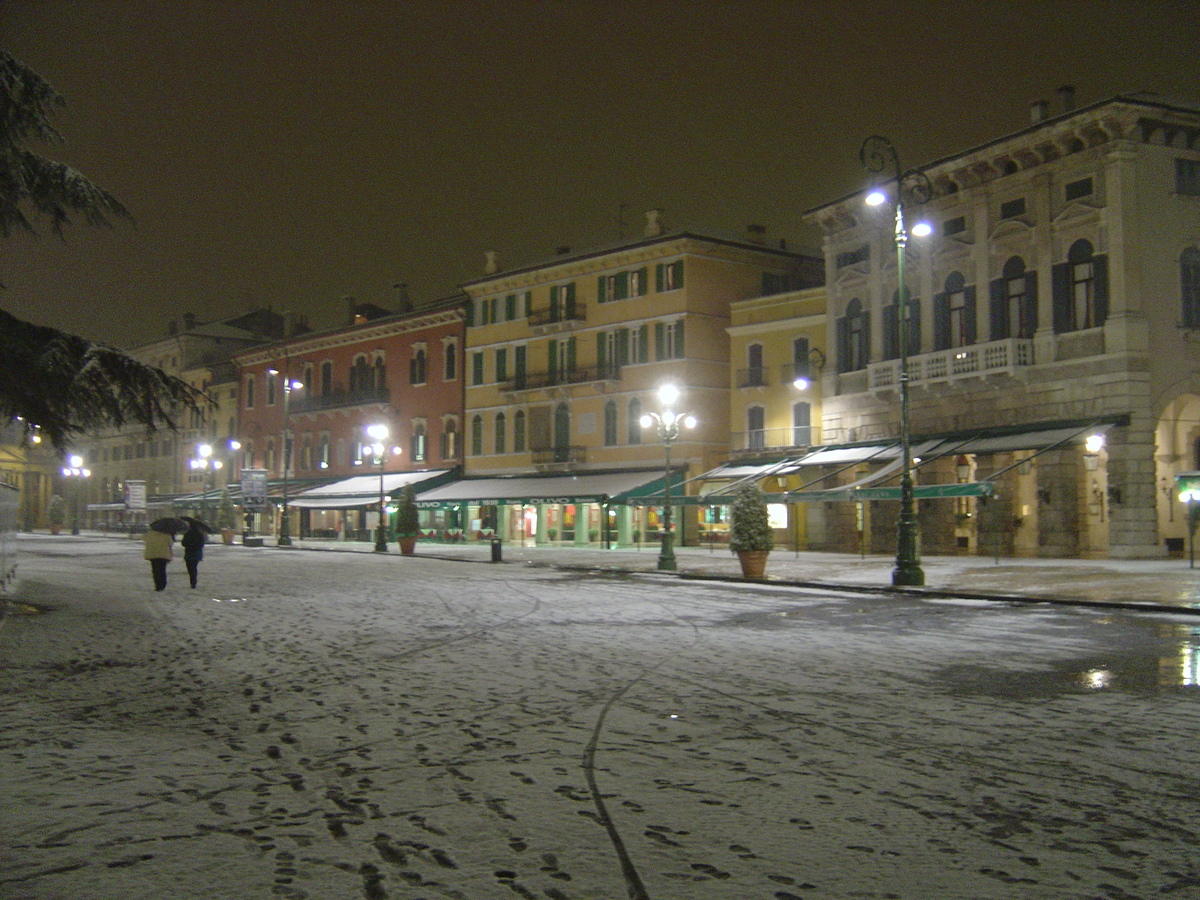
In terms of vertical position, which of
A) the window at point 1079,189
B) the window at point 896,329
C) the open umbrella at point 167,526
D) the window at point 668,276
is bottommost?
the open umbrella at point 167,526

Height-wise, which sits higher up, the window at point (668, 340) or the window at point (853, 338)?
the window at point (668, 340)

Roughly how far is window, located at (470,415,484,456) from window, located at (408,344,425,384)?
4.19 metres

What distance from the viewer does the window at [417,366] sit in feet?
178

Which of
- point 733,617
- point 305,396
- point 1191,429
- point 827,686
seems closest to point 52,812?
point 827,686

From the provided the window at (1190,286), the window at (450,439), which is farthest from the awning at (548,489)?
the window at (1190,286)

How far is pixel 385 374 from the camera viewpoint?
55875 millimetres

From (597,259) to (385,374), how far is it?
1529 centimetres

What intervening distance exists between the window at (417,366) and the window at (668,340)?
589 inches

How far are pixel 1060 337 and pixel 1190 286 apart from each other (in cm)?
331

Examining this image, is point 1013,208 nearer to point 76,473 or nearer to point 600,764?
point 600,764

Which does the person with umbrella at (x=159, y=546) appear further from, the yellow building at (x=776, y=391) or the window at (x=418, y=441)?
the window at (x=418, y=441)

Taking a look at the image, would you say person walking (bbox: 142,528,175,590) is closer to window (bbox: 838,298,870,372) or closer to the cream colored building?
the cream colored building

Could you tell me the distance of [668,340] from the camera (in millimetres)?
43562

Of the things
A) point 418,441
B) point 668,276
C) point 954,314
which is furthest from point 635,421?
point 954,314
